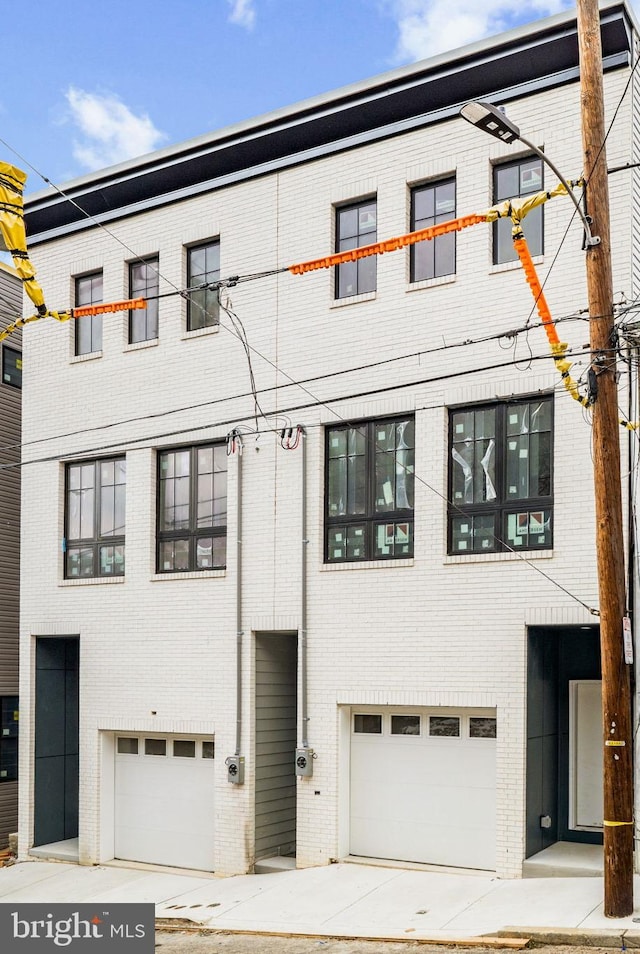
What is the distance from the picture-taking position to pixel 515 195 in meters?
15.6

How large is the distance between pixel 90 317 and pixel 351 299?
5.70 metres

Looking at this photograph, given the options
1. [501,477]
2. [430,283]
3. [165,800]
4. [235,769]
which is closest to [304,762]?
[235,769]

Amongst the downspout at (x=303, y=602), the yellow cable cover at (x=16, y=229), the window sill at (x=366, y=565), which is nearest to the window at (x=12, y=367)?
the yellow cable cover at (x=16, y=229)

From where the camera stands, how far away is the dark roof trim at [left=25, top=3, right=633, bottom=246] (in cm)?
1503

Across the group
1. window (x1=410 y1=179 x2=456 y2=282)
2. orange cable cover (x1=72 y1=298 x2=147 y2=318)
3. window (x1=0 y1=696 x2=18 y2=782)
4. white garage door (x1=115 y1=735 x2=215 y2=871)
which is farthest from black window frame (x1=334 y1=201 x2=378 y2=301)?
window (x1=0 y1=696 x2=18 y2=782)

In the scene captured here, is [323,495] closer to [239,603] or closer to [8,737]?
[239,603]

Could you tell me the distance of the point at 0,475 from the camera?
22.4 m

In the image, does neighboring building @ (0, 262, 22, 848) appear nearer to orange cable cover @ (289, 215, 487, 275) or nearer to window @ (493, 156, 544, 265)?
orange cable cover @ (289, 215, 487, 275)

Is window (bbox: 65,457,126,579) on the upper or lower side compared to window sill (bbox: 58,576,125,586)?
upper

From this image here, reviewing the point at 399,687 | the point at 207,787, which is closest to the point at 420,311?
the point at 399,687

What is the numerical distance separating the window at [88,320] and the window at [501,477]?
7327 mm

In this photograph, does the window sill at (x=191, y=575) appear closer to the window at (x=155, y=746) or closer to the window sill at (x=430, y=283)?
the window at (x=155, y=746)

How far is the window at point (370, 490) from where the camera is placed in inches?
639

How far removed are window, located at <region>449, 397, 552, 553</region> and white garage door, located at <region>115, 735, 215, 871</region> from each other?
18.9 ft
